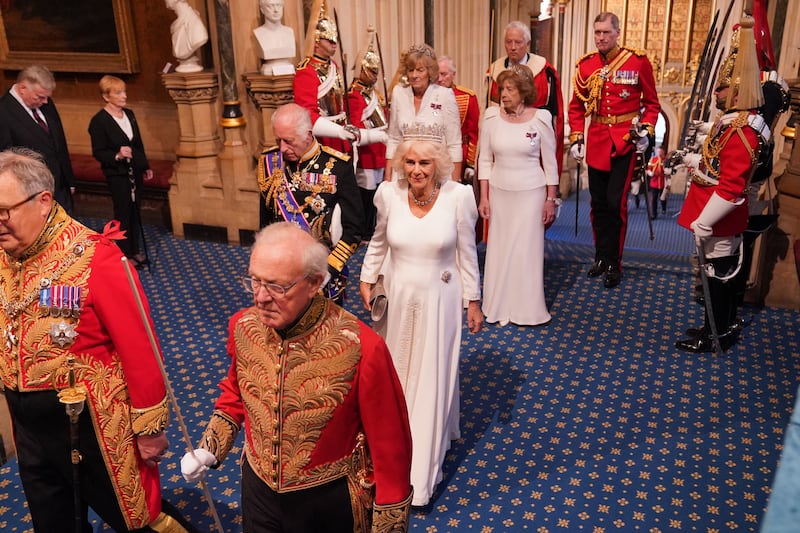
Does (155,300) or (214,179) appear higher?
(214,179)

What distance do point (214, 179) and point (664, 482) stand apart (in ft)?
17.0

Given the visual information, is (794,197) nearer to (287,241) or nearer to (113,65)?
(287,241)

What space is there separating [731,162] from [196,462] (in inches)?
137

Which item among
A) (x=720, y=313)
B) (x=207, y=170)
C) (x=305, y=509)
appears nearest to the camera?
(x=305, y=509)

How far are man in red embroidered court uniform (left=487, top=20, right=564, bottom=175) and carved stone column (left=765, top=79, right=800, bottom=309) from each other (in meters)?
1.57

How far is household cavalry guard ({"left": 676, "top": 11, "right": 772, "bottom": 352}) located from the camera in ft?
14.4

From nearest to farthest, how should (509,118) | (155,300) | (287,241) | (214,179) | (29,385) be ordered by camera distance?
(287,241), (29,385), (509,118), (155,300), (214,179)

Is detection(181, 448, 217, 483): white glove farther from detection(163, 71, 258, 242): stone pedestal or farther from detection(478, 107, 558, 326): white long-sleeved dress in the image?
detection(163, 71, 258, 242): stone pedestal

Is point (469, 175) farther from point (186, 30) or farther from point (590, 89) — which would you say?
point (186, 30)

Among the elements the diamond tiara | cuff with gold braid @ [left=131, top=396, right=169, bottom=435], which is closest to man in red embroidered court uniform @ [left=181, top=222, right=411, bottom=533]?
cuff with gold braid @ [left=131, top=396, right=169, bottom=435]

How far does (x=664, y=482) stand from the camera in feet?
12.4

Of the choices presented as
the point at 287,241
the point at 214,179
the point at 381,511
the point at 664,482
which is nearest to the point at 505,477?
the point at 664,482

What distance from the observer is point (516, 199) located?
17.7 ft

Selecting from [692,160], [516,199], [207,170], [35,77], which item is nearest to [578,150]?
[516,199]
